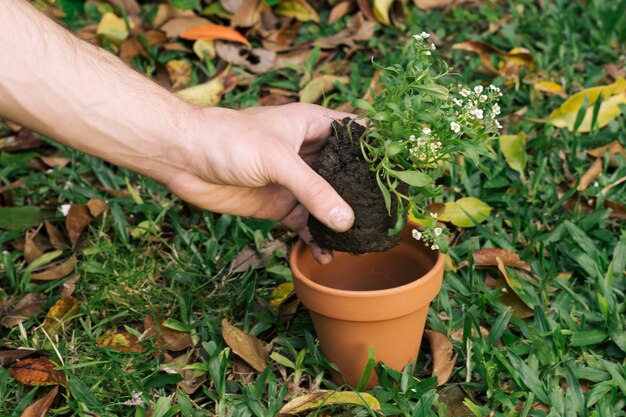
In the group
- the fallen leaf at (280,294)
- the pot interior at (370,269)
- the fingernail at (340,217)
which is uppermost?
the fingernail at (340,217)

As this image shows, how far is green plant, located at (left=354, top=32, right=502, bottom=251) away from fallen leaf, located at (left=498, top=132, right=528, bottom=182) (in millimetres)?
1092

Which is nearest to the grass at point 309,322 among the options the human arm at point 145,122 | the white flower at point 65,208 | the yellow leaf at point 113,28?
the white flower at point 65,208

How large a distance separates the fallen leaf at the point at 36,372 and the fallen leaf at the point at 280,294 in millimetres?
740

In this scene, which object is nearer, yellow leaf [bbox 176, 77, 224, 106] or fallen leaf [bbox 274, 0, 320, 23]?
yellow leaf [bbox 176, 77, 224, 106]

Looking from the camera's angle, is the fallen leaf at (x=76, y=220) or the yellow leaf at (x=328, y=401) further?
Result: the fallen leaf at (x=76, y=220)

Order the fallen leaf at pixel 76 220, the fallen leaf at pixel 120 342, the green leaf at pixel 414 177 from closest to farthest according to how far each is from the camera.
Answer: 1. the green leaf at pixel 414 177
2. the fallen leaf at pixel 120 342
3. the fallen leaf at pixel 76 220

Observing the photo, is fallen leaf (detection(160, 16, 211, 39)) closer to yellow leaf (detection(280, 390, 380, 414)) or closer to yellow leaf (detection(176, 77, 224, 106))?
yellow leaf (detection(176, 77, 224, 106))

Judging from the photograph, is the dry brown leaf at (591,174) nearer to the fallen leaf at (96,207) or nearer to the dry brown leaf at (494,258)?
the dry brown leaf at (494,258)

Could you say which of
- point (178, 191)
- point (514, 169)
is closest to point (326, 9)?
point (514, 169)

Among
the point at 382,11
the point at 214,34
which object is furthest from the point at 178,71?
the point at 382,11

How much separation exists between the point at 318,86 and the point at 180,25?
97 cm

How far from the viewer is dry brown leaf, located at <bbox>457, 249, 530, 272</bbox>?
3020mm

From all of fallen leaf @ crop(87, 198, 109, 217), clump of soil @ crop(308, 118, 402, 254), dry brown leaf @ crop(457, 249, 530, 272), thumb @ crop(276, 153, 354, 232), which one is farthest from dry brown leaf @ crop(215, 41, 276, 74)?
thumb @ crop(276, 153, 354, 232)

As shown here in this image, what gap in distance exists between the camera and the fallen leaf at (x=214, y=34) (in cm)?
434
